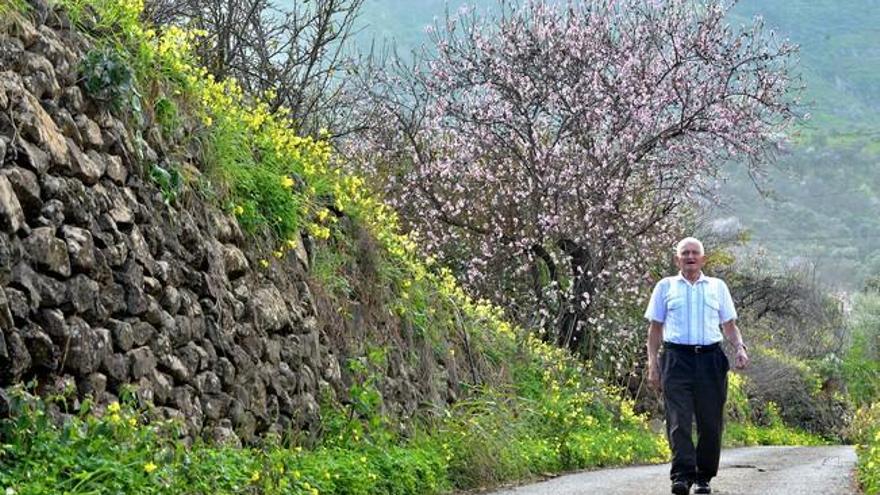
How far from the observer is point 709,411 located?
9.37 m

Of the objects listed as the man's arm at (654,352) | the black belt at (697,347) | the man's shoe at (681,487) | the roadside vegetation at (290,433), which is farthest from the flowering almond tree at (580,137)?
the man's shoe at (681,487)

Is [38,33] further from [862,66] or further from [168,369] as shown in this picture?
[862,66]

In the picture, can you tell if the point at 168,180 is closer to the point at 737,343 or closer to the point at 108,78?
the point at 108,78

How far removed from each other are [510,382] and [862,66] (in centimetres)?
13893

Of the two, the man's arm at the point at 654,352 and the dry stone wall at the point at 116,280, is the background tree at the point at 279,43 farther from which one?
the man's arm at the point at 654,352

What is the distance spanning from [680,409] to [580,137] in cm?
1264

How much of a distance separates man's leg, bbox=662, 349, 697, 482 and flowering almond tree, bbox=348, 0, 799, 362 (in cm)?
1106

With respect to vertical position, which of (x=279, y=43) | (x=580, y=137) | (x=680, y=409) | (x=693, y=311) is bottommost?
(x=680, y=409)

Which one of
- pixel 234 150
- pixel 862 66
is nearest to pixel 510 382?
pixel 234 150

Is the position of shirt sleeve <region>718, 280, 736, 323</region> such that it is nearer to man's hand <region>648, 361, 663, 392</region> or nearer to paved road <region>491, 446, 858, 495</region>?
man's hand <region>648, 361, 663, 392</region>

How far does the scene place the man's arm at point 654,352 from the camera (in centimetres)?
973

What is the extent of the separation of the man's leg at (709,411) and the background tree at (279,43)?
6451 mm

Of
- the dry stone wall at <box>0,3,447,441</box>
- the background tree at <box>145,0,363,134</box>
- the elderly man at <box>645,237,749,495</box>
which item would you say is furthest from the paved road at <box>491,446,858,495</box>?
the background tree at <box>145,0,363,134</box>

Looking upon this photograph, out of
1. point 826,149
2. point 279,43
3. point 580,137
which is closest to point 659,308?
point 279,43
